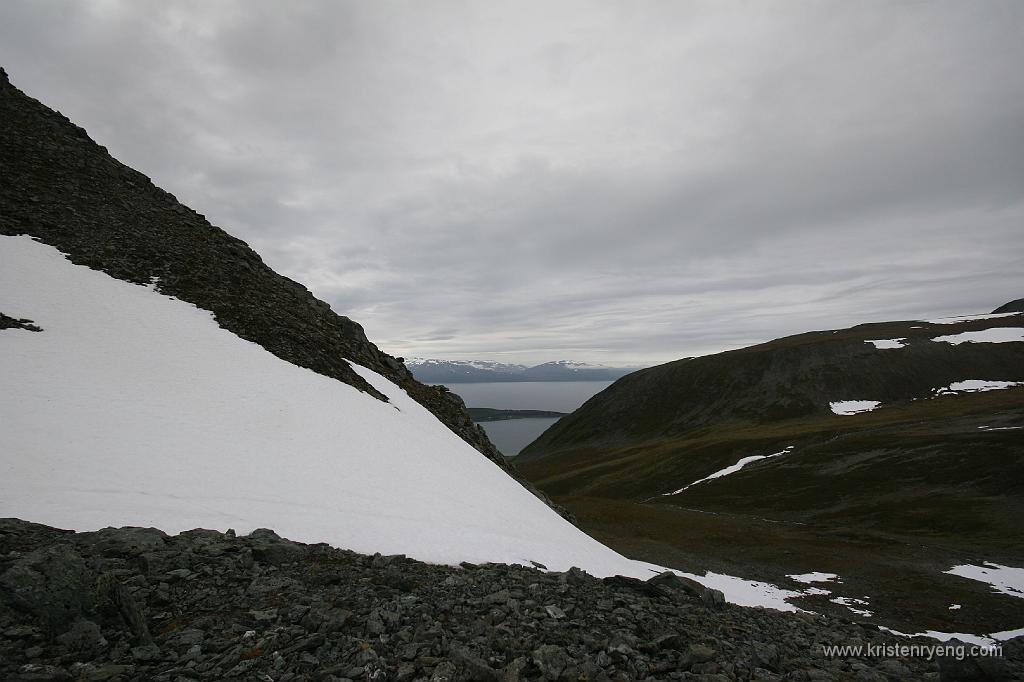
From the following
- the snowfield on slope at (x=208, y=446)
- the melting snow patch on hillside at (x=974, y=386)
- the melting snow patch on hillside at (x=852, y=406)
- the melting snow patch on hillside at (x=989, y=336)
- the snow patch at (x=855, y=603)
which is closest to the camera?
the snowfield on slope at (x=208, y=446)

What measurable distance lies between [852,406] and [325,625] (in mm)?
144934

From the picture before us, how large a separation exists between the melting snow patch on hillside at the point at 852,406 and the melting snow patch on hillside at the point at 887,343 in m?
30.5

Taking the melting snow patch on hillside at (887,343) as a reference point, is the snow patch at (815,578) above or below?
below

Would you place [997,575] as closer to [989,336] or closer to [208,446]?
[208,446]

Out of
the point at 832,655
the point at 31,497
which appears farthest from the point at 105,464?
the point at 832,655

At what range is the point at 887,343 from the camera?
140625mm

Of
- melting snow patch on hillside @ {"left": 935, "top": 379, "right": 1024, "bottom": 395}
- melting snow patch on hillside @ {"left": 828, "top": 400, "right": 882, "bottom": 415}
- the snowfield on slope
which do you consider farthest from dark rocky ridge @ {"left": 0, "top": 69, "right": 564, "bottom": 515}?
melting snow patch on hillside @ {"left": 935, "top": 379, "right": 1024, "bottom": 395}

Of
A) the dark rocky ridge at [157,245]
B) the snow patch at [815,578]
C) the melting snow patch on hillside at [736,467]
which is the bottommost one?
the melting snow patch on hillside at [736,467]

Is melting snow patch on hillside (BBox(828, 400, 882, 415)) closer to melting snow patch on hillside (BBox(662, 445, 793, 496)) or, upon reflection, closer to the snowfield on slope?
melting snow patch on hillside (BBox(662, 445, 793, 496))

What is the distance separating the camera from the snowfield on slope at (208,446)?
506 inches

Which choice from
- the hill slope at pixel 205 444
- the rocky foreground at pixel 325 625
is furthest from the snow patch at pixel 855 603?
the rocky foreground at pixel 325 625

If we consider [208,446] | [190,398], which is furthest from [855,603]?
[190,398]

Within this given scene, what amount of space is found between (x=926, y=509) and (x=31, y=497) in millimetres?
72517

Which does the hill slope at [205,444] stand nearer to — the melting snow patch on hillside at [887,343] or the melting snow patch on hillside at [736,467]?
the melting snow patch on hillside at [736,467]
